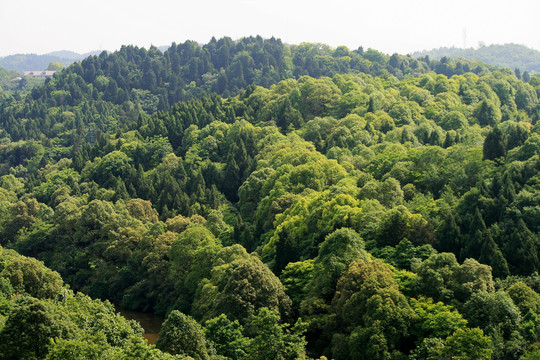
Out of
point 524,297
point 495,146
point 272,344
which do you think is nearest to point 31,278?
point 272,344

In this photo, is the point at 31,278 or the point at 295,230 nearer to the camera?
the point at 31,278

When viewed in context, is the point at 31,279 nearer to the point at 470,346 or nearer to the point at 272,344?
the point at 272,344

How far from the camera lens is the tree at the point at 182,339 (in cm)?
4047

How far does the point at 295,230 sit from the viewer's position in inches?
2457

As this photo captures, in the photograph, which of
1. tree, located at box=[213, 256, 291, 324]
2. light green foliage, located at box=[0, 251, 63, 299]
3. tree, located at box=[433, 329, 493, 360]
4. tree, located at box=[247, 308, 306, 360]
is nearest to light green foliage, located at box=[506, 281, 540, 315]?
tree, located at box=[433, 329, 493, 360]

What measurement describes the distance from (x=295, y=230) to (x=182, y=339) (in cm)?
2392

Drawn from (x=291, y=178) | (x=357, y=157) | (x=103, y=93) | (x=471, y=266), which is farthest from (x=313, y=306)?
(x=103, y=93)

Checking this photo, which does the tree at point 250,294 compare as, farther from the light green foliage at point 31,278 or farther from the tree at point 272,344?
the light green foliage at point 31,278

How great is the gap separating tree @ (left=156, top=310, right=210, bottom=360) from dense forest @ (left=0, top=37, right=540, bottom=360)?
0.09 meters

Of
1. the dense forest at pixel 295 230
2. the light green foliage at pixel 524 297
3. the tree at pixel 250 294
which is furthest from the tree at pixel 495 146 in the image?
the tree at pixel 250 294

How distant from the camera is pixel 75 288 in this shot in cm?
7638

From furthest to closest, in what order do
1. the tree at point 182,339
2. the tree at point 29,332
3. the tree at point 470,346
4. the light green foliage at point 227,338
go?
1. the light green foliage at point 227,338
2. the tree at point 182,339
3. the tree at point 29,332
4. the tree at point 470,346

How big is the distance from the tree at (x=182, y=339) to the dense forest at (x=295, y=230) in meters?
0.09

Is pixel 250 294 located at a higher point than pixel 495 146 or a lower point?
lower
